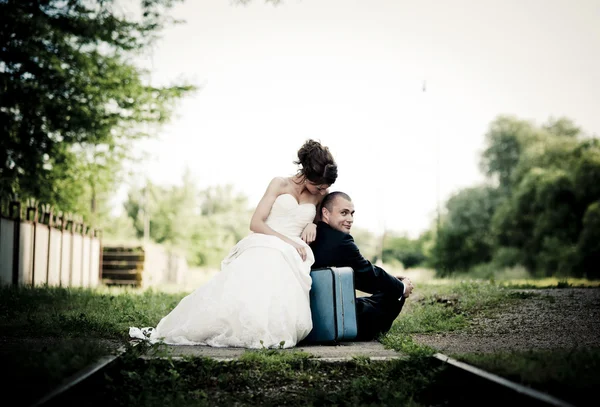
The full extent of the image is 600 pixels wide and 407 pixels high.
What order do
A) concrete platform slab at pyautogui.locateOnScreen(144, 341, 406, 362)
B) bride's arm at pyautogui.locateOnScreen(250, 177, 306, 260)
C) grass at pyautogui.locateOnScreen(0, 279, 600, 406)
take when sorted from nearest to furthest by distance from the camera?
grass at pyautogui.locateOnScreen(0, 279, 600, 406), concrete platform slab at pyautogui.locateOnScreen(144, 341, 406, 362), bride's arm at pyautogui.locateOnScreen(250, 177, 306, 260)

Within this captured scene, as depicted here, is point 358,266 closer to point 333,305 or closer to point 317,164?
point 333,305

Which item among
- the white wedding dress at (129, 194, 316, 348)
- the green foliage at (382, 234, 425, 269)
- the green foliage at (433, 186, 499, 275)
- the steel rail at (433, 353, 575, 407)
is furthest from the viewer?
the green foliage at (382, 234, 425, 269)

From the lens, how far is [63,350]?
432cm

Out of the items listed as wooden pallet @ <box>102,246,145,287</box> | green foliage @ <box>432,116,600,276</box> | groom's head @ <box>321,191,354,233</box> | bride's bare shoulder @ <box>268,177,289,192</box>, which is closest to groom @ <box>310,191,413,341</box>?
groom's head @ <box>321,191,354,233</box>

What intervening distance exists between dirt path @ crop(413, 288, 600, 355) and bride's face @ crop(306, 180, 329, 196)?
2052 millimetres

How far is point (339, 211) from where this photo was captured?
22.0 feet

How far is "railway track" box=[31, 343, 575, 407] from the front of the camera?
3248 millimetres

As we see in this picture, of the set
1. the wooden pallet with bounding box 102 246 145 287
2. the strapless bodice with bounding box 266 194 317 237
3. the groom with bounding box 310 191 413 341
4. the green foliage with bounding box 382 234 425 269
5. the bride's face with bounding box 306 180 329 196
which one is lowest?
the green foliage with bounding box 382 234 425 269

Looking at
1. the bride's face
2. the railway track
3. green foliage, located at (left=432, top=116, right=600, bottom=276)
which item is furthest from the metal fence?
green foliage, located at (left=432, top=116, right=600, bottom=276)

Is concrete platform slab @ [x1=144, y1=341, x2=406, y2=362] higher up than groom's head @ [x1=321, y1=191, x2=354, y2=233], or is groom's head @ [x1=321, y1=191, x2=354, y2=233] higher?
groom's head @ [x1=321, y1=191, x2=354, y2=233]

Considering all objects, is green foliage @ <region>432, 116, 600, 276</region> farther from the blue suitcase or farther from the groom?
the blue suitcase

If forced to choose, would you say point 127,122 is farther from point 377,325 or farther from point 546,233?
point 546,233

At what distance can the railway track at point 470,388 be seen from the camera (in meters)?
3.25

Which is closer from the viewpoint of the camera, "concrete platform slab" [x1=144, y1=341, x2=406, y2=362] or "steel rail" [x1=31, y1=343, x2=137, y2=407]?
"steel rail" [x1=31, y1=343, x2=137, y2=407]
